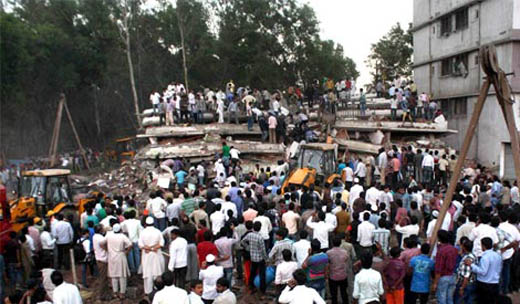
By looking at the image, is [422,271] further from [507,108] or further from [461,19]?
[461,19]

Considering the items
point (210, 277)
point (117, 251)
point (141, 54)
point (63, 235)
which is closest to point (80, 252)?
point (63, 235)

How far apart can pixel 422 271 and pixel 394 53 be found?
122 feet

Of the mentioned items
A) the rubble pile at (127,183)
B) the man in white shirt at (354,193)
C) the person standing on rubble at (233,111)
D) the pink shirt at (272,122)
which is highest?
the person standing on rubble at (233,111)

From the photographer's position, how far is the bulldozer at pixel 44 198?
1341cm

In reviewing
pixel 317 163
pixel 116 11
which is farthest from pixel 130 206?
→ pixel 116 11

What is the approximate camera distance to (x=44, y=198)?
1392 centimetres

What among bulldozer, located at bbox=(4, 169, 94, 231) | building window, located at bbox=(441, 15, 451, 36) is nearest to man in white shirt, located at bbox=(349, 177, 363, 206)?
bulldozer, located at bbox=(4, 169, 94, 231)

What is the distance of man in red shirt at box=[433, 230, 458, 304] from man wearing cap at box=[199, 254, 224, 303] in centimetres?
356

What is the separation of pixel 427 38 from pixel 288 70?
44.6 feet

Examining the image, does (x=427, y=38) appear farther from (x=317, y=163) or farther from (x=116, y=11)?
(x=116, y=11)

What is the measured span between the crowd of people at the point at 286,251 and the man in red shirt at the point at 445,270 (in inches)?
0.6

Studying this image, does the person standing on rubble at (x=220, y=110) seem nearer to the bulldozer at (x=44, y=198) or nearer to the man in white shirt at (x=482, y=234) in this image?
the bulldozer at (x=44, y=198)

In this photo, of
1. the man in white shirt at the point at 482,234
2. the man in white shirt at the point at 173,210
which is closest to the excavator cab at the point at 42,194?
the man in white shirt at the point at 173,210

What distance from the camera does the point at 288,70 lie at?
4053 centimetres
